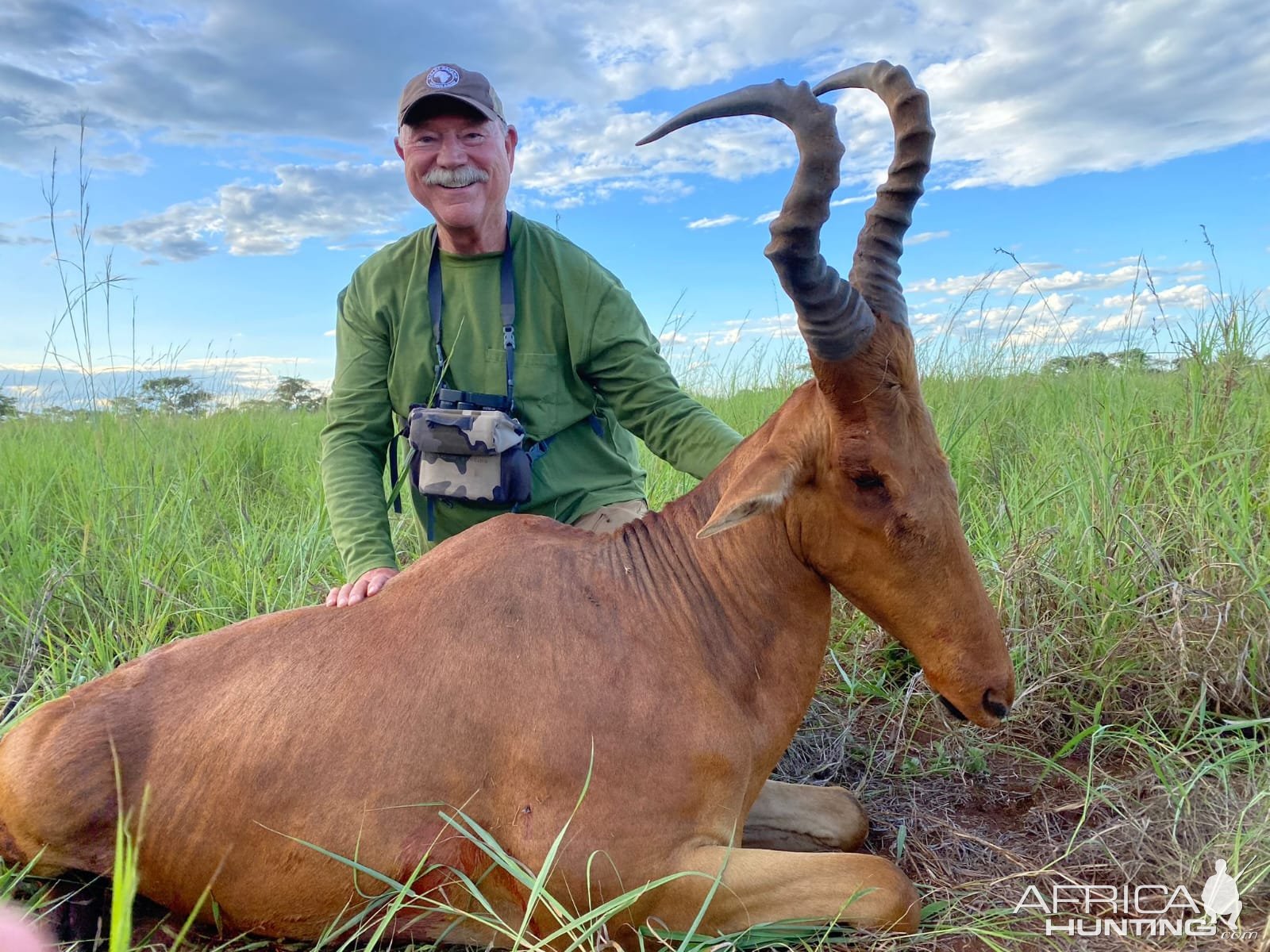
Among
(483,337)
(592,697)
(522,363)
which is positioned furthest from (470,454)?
(592,697)

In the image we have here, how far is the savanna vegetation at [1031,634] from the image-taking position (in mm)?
2971

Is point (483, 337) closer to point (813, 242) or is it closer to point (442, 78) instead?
point (442, 78)

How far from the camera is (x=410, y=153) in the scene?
458 cm

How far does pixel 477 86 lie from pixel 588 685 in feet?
10.7

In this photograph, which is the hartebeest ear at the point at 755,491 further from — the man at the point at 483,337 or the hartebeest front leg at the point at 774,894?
the man at the point at 483,337

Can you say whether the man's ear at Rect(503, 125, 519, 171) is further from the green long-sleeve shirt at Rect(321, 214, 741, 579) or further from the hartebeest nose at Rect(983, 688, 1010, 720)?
the hartebeest nose at Rect(983, 688, 1010, 720)

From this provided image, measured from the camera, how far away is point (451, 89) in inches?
175

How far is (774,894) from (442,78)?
3.88 meters

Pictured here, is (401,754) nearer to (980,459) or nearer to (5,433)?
(980,459)

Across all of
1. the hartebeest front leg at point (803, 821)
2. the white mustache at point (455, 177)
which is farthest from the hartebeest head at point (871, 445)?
the white mustache at point (455, 177)

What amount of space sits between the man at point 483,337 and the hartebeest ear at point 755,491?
166 centimetres

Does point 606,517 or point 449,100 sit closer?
point 449,100

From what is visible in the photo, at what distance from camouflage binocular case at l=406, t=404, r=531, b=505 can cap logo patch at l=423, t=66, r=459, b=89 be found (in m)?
1.58

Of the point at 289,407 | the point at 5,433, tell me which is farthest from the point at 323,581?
the point at 289,407
